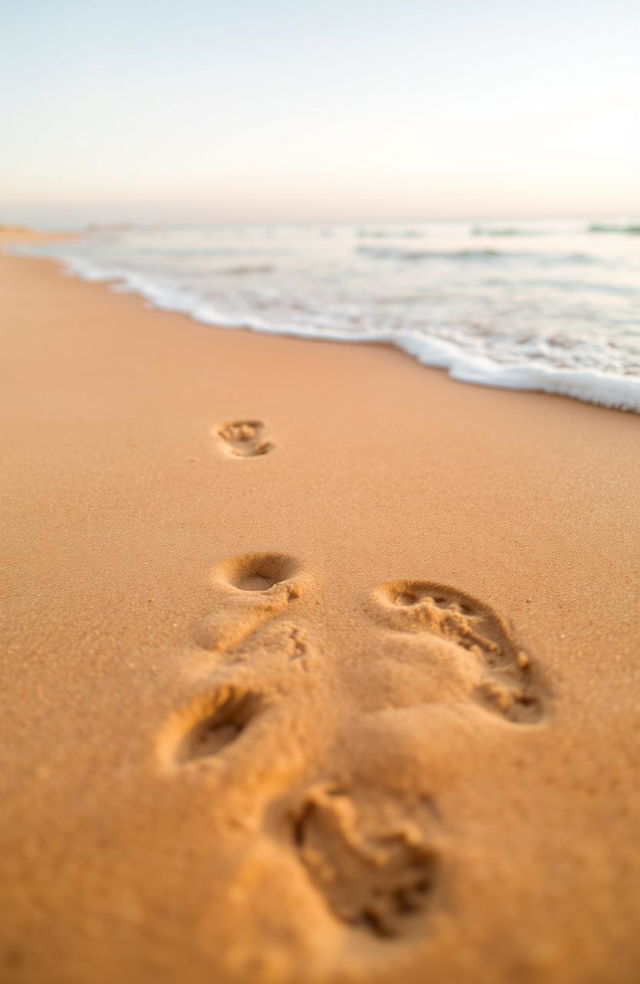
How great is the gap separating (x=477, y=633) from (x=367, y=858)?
0.68 meters

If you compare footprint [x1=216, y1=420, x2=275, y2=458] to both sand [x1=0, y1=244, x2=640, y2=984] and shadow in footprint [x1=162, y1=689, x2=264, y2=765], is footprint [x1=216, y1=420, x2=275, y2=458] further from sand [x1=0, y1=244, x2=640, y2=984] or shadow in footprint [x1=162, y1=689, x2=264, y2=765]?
shadow in footprint [x1=162, y1=689, x2=264, y2=765]

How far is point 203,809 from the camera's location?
3.37 feet

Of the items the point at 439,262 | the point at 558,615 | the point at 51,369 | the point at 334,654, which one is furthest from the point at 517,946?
the point at 439,262

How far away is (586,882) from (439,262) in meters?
14.5

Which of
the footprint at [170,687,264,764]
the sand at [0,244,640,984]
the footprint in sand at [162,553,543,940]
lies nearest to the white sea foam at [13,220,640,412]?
the sand at [0,244,640,984]

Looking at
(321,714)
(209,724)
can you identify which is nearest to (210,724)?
(209,724)

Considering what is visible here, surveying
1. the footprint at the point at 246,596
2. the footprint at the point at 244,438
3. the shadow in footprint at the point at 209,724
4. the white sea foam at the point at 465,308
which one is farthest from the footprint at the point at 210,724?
the white sea foam at the point at 465,308

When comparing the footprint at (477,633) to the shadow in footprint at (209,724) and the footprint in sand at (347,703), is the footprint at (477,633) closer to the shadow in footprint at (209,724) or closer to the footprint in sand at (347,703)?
the footprint in sand at (347,703)

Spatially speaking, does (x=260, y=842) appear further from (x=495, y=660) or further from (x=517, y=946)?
(x=495, y=660)

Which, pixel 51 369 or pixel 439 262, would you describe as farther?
pixel 439 262

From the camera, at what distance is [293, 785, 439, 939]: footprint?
89cm

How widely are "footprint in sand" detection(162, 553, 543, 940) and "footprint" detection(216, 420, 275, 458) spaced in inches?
37.2

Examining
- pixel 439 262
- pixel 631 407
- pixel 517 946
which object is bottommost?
pixel 517 946

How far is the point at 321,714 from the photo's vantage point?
1.21 m
